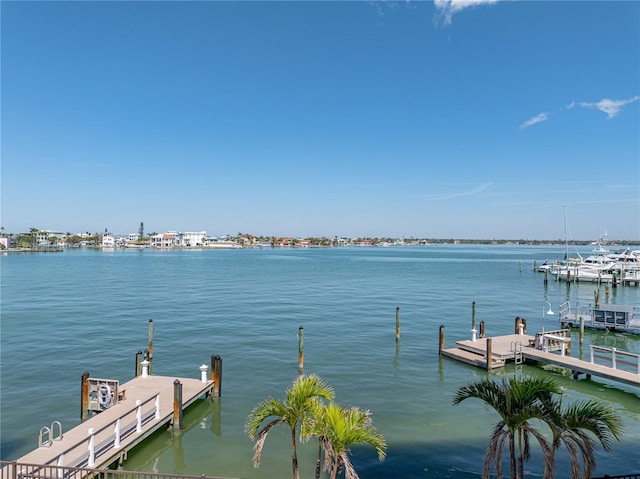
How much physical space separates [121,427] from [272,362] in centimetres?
1261

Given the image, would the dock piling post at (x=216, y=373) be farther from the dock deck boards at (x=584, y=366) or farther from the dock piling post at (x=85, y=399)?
the dock deck boards at (x=584, y=366)

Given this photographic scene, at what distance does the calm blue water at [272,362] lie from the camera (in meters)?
15.8

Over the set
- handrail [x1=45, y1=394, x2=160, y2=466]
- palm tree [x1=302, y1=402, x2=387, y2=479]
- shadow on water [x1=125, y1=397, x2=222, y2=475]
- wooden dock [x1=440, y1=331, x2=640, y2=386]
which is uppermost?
palm tree [x1=302, y1=402, x2=387, y2=479]

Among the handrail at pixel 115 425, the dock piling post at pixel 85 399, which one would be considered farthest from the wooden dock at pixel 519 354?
the dock piling post at pixel 85 399

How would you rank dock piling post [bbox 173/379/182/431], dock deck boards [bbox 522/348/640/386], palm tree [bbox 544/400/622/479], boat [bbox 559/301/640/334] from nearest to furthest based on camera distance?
1. palm tree [bbox 544/400/622/479]
2. dock piling post [bbox 173/379/182/431]
3. dock deck boards [bbox 522/348/640/386]
4. boat [bbox 559/301/640/334]

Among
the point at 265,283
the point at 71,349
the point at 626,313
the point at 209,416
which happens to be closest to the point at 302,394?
the point at 209,416

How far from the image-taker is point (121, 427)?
15.5 m

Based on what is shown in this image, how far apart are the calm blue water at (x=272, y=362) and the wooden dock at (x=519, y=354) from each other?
82 centimetres

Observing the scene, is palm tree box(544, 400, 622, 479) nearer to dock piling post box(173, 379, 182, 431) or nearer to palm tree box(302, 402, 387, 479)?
palm tree box(302, 402, 387, 479)

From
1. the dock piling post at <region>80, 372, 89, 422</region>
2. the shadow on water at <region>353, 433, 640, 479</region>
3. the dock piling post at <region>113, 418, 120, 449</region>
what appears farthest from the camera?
the dock piling post at <region>80, 372, 89, 422</region>

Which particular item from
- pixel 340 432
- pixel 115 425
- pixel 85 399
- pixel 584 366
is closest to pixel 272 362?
pixel 85 399

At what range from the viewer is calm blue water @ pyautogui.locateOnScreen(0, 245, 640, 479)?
1580 cm

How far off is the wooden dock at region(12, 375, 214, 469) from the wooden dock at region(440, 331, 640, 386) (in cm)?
1660

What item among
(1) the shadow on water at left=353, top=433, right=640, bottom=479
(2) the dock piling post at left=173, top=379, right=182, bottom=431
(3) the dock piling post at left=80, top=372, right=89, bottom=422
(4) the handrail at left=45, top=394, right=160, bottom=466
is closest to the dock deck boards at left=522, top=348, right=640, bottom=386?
(1) the shadow on water at left=353, top=433, right=640, bottom=479
